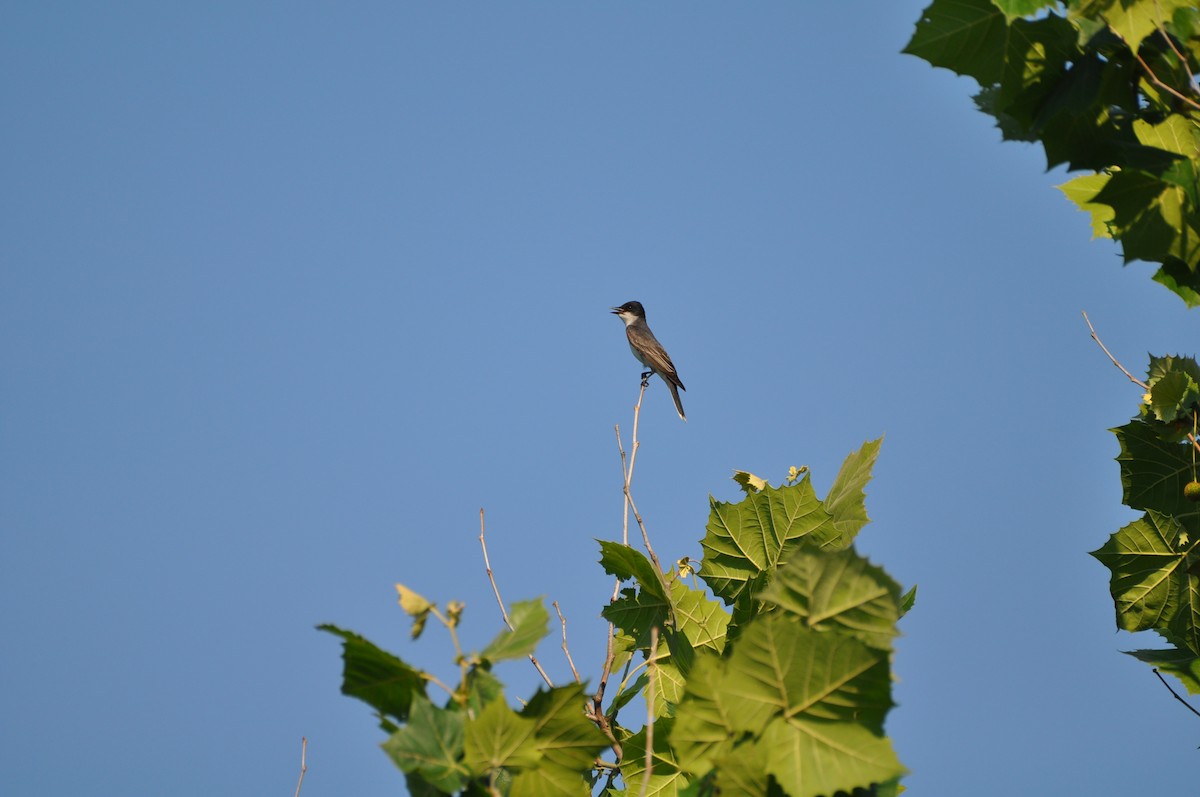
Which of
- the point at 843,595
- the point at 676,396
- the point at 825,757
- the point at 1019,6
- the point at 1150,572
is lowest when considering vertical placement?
the point at 825,757

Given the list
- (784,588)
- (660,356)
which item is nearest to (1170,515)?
(784,588)

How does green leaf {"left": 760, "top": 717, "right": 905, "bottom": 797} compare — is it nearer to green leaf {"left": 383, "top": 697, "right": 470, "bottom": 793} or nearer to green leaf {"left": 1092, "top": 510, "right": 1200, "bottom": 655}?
green leaf {"left": 383, "top": 697, "right": 470, "bottom": 793}

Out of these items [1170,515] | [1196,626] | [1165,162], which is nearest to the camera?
[1165,162]

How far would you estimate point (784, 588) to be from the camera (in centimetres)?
235

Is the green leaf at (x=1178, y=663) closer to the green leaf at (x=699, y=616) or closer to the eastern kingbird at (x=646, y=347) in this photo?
the green leaf at (x=699, y=616)

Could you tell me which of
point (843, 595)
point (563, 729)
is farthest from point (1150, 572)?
point (563, 729)

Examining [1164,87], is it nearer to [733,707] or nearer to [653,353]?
[733,707]

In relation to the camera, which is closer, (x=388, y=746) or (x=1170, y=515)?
(x=388, y=746)

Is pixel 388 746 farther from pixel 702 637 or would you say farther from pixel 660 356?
pixel 660 356

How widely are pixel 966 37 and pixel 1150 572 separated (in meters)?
2.20

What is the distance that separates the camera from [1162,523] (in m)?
4.20

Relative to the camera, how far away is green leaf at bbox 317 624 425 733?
2.25 m

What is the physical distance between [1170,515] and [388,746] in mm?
3424

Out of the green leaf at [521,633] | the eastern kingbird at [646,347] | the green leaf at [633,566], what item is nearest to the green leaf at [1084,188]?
the green leaf at [633,566]
